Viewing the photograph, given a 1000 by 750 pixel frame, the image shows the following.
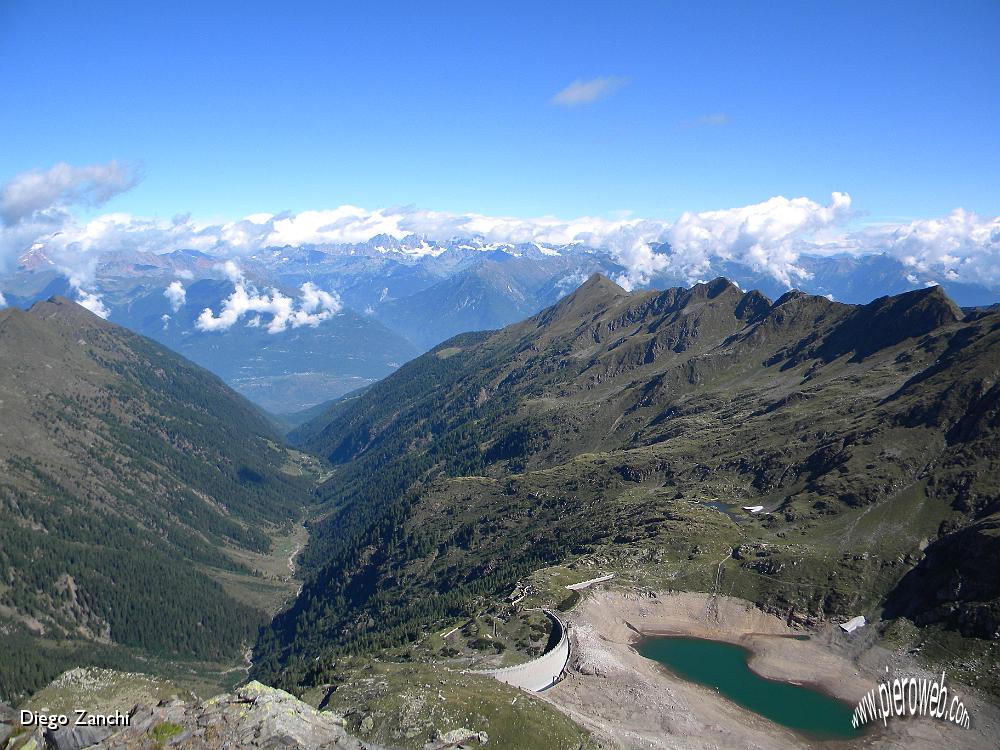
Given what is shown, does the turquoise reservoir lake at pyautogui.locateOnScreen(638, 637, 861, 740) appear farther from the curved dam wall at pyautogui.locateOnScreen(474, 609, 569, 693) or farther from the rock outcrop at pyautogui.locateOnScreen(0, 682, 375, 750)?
the rock outcrop at pyautogui.locateOnScreen(0, 682, 375, 750)

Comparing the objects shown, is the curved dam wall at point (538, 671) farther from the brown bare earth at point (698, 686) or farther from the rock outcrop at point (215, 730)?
the rock outcrop at point (215, 730)

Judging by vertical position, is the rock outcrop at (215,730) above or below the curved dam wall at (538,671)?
above

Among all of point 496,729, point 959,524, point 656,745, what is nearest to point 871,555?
point 959,524

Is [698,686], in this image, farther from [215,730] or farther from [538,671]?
[215,730]

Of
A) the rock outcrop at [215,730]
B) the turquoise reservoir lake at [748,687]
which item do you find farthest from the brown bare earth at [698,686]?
the rock outcrop at [215,730]

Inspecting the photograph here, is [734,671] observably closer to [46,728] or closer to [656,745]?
[656,745]

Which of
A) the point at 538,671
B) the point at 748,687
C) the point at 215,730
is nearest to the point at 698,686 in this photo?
the point at 748,687

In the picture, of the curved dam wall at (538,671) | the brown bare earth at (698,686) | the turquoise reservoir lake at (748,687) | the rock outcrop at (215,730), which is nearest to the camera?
the rock outcrop at (215,730)
